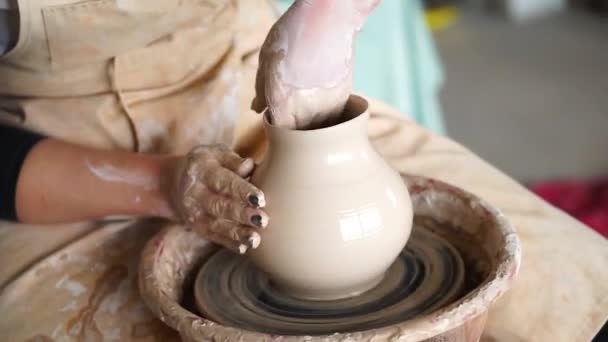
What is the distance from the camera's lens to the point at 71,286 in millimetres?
1015

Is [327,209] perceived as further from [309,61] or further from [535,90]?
[535,90]

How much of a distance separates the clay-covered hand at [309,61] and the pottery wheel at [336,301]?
212 mm

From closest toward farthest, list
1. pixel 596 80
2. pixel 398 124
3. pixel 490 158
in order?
pixel 398 124 → pixel 490 158 → pixel 596 80

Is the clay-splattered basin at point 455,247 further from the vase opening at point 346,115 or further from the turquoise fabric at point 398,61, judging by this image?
the turquoise fabric at point 398,61

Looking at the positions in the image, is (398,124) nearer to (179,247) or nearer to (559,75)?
(179,247)

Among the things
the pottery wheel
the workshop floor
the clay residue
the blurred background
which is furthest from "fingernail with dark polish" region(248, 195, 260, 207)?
the workshop floor

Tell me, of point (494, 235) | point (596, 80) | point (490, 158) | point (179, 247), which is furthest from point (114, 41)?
point (596, 80)

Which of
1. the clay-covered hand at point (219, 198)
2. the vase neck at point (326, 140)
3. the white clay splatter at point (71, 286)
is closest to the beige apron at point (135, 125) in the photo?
the white clay splatter at point (71, 286)

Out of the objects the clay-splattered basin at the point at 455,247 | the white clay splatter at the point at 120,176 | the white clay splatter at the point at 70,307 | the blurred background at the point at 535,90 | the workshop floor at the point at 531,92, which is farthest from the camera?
the workshop floor at the point at 531,92

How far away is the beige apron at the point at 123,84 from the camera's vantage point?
46.2 inches

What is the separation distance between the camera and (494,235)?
3.04 feet

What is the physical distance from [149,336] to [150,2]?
0.51m

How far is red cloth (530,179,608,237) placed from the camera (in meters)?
2.46

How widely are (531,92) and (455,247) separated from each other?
2888 mm
